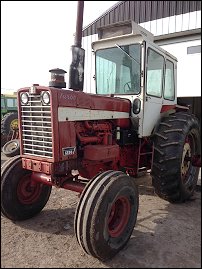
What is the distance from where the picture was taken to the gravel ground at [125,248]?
2.78 m

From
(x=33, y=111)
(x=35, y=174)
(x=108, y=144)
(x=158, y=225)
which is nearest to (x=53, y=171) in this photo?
(x=35, y=174)

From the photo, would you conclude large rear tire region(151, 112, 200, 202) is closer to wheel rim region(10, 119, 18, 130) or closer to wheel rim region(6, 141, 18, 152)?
wheel rim region(6, 141, 18, 152)

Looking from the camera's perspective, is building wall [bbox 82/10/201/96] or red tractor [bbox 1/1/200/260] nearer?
red tractor [bbox 1/1/200/260]

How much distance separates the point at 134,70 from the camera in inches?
166

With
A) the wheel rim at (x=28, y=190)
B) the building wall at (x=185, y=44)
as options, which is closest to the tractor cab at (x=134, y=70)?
the wheel rim at (x=28, y=190)

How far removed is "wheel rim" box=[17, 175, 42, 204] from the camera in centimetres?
371

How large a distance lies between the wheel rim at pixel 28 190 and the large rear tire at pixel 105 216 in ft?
3.98

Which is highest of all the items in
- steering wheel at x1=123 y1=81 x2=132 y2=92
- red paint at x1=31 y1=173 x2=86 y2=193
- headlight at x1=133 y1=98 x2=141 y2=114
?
steering wheel at x1=123 y1=81 x2=132 y2=92

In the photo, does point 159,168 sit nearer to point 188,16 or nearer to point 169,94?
point 169,94

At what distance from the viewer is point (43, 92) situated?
122 inches

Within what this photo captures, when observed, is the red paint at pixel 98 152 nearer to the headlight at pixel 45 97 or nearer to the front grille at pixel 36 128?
the front grille at pixel 36 128

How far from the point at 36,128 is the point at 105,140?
99 centimetres

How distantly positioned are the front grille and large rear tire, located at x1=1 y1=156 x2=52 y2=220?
33 cm

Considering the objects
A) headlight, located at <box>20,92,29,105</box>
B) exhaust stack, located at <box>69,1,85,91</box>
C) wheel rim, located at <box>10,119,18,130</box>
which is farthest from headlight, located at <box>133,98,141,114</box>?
wheel rim, located at <box>10,119,18,130</box>
